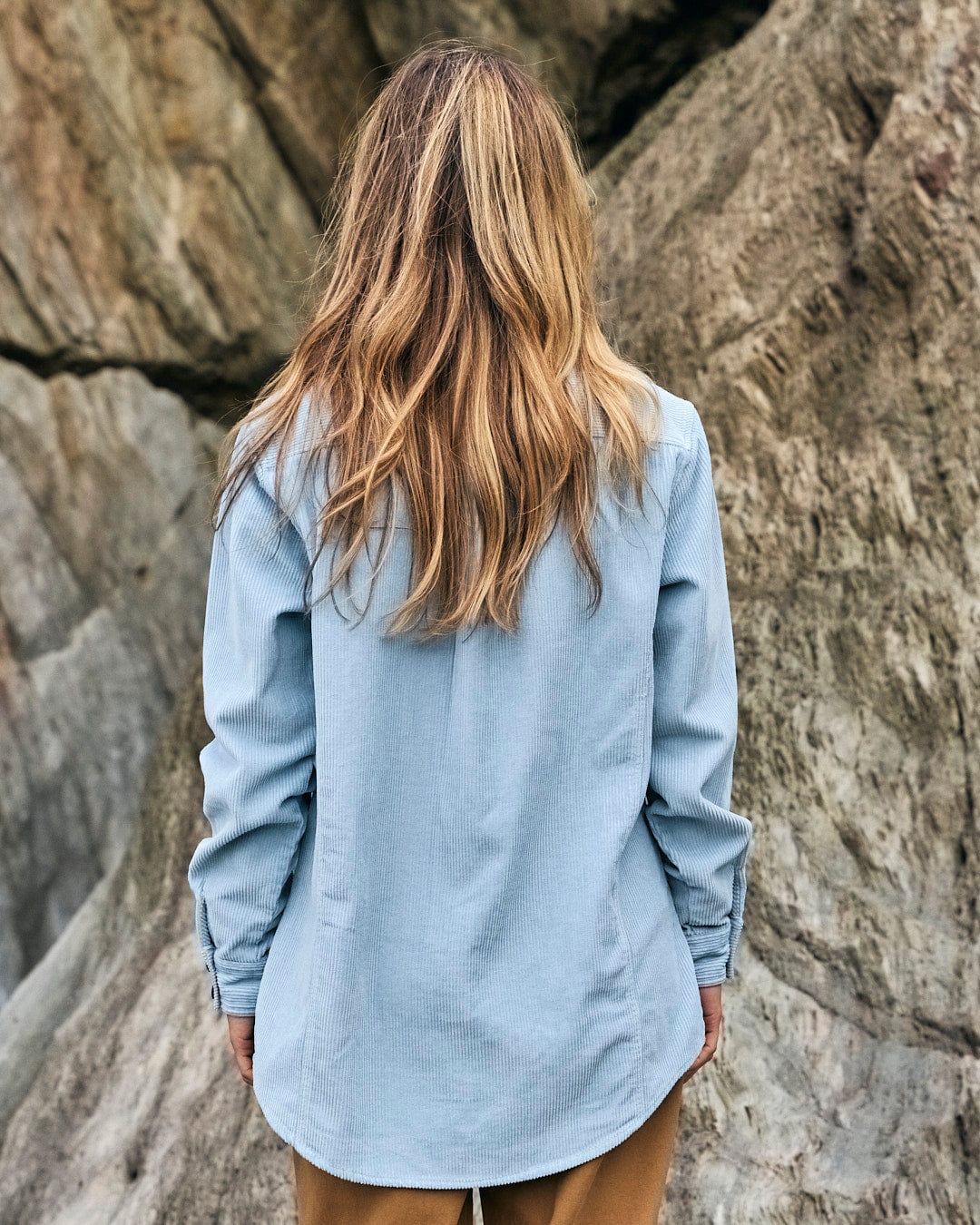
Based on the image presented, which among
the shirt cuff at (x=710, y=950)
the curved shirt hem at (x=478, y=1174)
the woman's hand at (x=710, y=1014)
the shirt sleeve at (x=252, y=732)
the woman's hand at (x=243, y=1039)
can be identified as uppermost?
the shirt sleeve at (x=252, y=732)

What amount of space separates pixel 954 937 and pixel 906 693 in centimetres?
54

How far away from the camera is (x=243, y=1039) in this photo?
1.39 metres

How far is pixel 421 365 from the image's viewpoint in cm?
118

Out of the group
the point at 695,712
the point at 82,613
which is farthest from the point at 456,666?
the point at 82,613

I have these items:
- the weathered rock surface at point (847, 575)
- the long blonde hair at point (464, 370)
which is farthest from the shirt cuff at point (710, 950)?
the weathered rock surface at point (847, 575)

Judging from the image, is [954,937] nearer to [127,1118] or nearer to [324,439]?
[324,439]

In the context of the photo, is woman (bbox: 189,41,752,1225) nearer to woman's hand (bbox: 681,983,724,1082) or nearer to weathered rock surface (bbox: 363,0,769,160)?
woman's hand (bbox: 681,983,724,1082)

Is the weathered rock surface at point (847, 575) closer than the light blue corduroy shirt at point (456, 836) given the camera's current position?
No

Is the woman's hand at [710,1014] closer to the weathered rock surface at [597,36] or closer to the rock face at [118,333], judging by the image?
the rock face at [118,333]

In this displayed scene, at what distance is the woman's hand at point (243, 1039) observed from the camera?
138 centimetres

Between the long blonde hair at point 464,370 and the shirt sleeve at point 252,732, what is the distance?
0.07 meters

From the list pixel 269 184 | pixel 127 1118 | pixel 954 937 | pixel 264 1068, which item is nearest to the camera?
pixel 264 1068

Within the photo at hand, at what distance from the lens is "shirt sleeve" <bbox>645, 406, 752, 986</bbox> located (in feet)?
4.25

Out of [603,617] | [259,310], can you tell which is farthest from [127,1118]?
[259,310]
